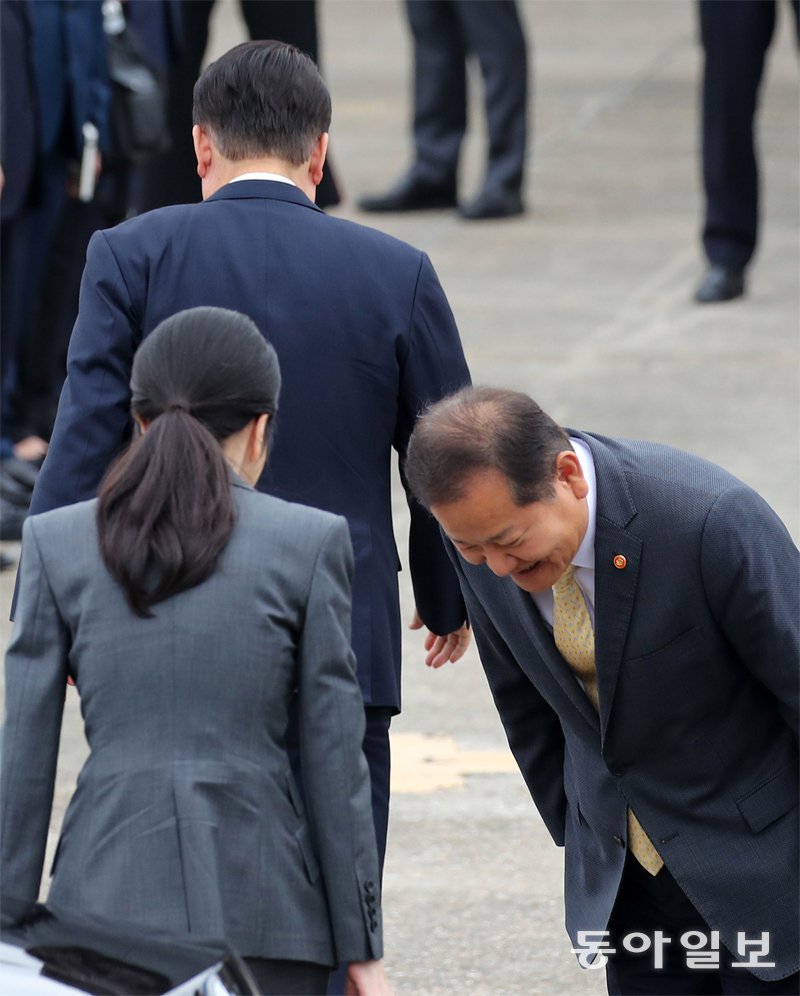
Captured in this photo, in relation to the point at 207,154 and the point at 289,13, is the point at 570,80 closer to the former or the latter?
the point at 289,13

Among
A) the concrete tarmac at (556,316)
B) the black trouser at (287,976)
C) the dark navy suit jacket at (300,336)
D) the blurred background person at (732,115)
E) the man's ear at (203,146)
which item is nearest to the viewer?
the black trouser at (287,976)

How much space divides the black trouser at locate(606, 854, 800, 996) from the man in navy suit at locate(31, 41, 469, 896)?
1.73 feet

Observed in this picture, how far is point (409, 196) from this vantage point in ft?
34.8

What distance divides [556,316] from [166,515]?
21.3 feet

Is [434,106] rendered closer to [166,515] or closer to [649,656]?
[649,656]

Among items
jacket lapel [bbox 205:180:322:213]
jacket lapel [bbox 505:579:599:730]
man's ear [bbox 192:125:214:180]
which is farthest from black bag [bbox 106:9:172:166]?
jacket lapel [bbox 505:579:599:730]

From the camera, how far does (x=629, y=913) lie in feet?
10.8

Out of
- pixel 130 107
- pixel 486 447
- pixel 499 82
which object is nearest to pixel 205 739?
pixel 486 447

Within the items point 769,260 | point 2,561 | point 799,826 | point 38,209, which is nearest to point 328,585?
point 799,826

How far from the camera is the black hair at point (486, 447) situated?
2887mm

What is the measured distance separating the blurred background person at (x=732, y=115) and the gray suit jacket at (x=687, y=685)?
18.8 feet

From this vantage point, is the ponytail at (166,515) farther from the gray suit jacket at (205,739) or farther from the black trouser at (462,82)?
the black trouser at (462,82)

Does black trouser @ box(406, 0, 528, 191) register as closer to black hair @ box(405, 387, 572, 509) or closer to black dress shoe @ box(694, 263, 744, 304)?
black dress shoe @ box(694, 263, 744, 304)

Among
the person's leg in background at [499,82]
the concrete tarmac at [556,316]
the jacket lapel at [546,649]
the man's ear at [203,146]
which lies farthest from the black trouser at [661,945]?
Result: the person's leg in background at [499,82]
